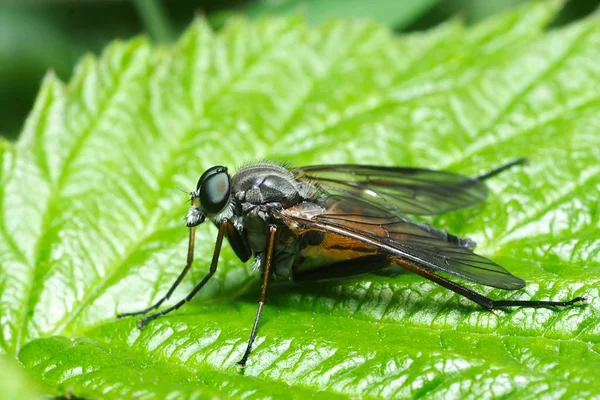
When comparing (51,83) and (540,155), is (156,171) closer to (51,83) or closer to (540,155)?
(51,83)

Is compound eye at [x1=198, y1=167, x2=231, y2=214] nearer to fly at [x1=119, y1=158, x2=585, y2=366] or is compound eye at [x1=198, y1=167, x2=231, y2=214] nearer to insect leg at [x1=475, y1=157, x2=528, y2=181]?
fly at [x1=119, y1=158, x2=585, y2=366]

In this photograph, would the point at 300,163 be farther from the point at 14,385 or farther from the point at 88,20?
the point at 88,20

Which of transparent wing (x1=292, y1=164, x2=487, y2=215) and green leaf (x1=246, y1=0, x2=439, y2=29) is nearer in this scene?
transparent wing (x1=292, y1=164, x2=487, y2=215)

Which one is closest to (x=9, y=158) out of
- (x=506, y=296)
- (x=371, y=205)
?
(x=371, y=205)

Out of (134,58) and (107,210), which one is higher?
(134,58)

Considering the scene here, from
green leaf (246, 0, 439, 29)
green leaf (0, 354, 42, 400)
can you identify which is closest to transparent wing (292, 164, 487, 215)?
green leaf (246, 0, 439, 29)

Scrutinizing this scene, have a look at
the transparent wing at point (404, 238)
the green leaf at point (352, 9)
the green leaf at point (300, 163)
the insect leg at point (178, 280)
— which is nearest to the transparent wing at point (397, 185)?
the green leaf at point (300, 163)

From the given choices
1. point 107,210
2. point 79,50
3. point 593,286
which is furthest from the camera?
point 79,50
